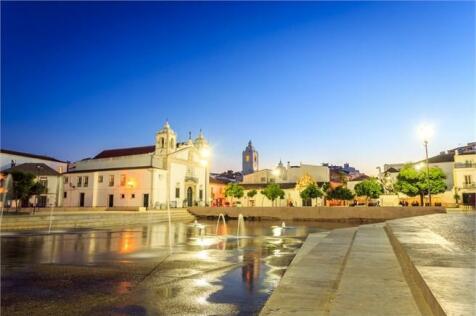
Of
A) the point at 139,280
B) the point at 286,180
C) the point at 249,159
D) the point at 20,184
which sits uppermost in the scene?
the point at 249,159

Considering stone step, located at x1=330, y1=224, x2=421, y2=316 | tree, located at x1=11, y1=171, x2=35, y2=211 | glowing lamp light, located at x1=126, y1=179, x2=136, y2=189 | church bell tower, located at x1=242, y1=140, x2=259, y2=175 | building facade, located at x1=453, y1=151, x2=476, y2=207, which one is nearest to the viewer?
stone step, located at x1=330, y1=224, x2=421, y2=316

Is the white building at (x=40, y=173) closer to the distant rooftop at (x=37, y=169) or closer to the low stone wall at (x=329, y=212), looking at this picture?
the distant rooftop at (x=37, y=169)

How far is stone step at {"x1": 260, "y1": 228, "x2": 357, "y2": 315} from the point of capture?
440 cm

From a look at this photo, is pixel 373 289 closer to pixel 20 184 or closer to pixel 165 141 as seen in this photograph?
pixel 20 184

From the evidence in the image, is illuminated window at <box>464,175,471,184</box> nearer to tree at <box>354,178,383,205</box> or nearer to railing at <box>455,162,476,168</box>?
railing at <box>455,162,476,168</box>

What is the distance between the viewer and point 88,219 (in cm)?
2520

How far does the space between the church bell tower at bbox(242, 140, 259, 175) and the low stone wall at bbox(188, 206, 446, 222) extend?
10998cm

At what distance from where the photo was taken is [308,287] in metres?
5.41

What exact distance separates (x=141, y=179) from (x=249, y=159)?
105 meters

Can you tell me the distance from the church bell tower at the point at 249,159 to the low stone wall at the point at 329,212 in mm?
109980

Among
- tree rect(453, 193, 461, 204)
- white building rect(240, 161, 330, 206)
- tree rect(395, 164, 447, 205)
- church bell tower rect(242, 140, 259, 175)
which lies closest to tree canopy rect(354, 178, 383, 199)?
tree rect(395, 164, 447, 205)

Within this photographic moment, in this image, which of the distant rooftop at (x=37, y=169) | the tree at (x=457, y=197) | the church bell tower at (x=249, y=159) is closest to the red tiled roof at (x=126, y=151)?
the distant rooftop at (x=37, y=169)

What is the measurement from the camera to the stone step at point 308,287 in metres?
4.40

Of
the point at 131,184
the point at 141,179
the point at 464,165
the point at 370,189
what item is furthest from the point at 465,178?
the point at 131,184
